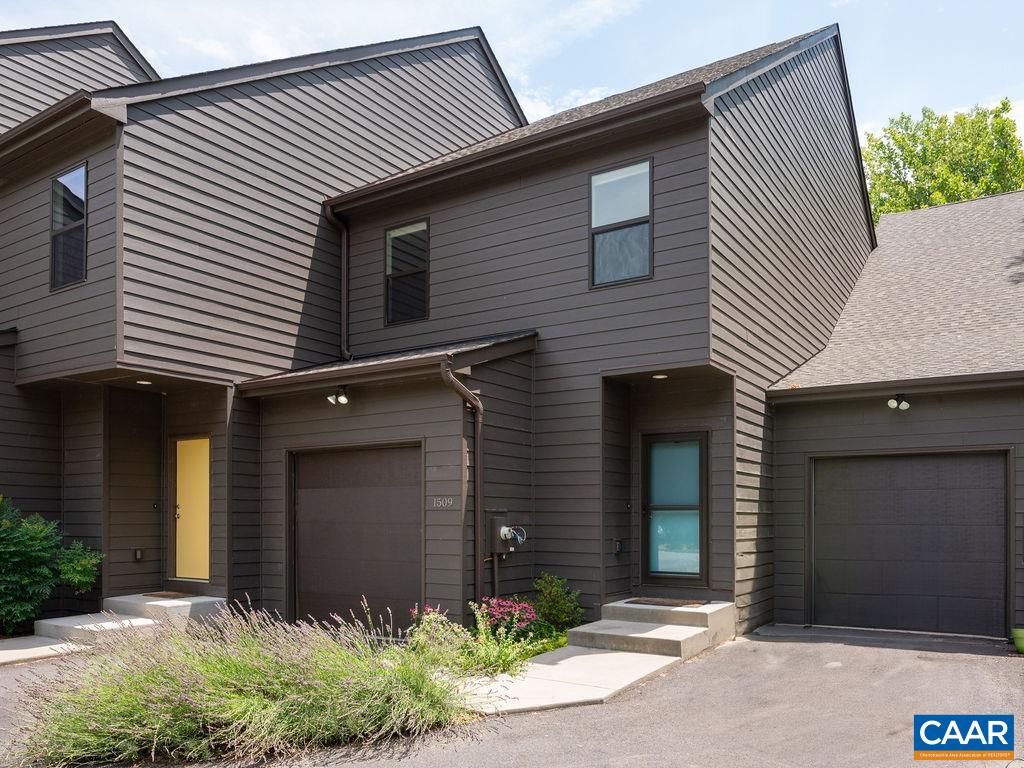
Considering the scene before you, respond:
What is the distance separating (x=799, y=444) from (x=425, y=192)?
17.8 feet

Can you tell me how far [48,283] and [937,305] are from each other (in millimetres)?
10949

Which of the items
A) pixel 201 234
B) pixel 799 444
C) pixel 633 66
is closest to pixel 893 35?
pixel 633 66

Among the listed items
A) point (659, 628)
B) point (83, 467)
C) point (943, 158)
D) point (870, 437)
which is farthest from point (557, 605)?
point (943, 158)

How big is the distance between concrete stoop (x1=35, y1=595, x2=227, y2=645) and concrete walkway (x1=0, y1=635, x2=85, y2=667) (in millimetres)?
116

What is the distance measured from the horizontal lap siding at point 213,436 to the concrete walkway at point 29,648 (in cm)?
163

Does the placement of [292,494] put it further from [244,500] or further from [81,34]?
[81,34]

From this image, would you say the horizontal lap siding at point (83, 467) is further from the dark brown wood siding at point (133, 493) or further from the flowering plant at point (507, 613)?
the flowering plant at point (507, 613)

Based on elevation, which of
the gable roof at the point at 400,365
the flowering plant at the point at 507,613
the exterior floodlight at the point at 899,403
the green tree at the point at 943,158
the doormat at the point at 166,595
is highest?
the green tree at the point at 943,158

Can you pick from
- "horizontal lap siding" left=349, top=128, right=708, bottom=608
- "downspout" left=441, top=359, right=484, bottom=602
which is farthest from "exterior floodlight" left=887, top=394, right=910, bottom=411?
"downspout" left=441, top=359, right=484, bottom=602

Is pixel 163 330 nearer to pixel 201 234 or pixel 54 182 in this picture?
pixel 201 234

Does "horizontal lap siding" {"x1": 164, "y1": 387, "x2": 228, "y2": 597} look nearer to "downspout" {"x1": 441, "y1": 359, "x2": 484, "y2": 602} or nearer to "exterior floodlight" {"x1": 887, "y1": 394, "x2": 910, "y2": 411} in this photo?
"downspout" {"x1": 441, "y1": 359, "x2": 484, "y2": 602}

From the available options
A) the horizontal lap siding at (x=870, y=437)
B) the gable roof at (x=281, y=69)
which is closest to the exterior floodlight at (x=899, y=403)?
the horizontal lap siding at (x=870, y=437)

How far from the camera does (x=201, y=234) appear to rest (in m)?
9.38

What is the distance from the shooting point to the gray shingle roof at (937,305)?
362 inches
